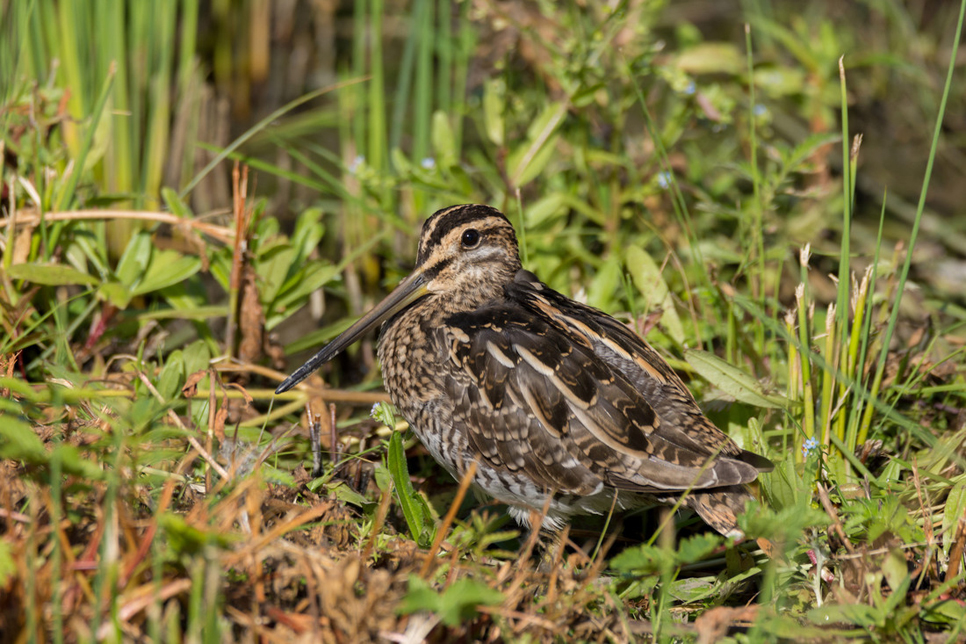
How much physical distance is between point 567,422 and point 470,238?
2.60 feet

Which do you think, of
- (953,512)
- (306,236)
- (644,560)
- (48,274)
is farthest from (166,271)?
(953,512)

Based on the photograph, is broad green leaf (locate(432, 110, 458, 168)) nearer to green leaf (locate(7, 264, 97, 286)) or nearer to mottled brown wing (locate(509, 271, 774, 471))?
mottled brown wing (locate(509, 271, 774, 471))

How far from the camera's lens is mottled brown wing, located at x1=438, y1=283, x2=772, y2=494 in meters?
2.53

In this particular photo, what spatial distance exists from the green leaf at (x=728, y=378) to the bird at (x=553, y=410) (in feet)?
0.35

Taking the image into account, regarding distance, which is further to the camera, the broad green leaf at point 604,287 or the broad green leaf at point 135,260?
the broad green leaf at point 604,287

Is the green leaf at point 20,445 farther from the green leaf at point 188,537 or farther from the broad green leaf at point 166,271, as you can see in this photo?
the broad green leaf at point 166,271

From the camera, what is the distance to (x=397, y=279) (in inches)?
163

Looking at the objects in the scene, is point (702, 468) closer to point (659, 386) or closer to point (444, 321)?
point (659, 386)

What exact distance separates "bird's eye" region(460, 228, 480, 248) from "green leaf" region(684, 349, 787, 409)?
0.77 metres

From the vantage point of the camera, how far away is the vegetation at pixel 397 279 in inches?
80.2

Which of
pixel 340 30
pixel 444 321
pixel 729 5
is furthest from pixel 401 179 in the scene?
pixel 729 5

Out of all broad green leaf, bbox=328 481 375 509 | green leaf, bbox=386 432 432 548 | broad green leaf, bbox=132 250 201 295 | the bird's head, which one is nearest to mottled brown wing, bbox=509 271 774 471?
the bird's head

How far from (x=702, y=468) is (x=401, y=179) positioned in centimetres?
192

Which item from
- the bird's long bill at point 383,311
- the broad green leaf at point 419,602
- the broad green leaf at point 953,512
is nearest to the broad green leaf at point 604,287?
the bird's long bill at point 383,311
